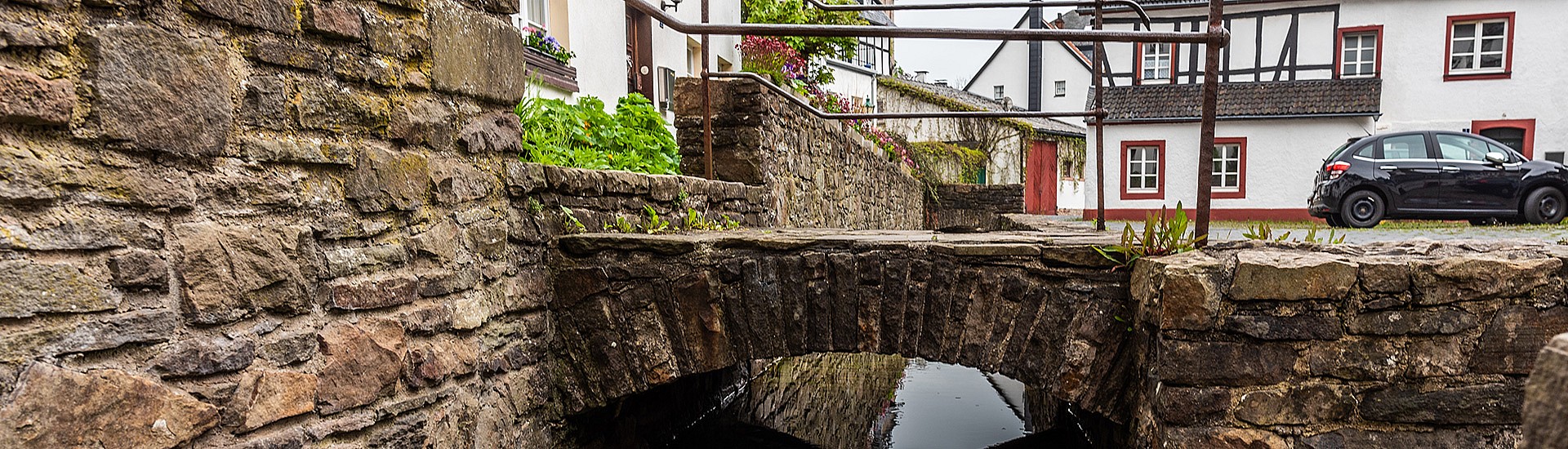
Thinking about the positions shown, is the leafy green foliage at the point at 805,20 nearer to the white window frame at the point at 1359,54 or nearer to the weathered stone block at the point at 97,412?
the weathered stone block at the point at 97,412

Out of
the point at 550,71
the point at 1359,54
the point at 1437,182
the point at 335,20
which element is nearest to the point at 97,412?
the point at 335,20

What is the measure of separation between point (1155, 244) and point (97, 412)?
256 centimetres

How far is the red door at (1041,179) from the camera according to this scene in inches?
875

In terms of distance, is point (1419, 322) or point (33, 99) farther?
point (1419, 322)

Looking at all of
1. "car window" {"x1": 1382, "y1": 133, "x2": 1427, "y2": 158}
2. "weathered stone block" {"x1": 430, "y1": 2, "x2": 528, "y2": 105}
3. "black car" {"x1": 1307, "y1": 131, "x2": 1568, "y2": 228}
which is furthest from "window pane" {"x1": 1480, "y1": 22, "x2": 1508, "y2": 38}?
"weathered stone block" {"x1": 430, "y1": 2, "x2": 528, "y2": 105}

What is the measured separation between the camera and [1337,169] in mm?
8477

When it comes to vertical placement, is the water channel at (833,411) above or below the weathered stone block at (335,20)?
below

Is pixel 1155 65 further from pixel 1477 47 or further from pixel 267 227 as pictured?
pixel 267 227

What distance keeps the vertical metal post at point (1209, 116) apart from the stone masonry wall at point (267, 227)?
6.83 feet

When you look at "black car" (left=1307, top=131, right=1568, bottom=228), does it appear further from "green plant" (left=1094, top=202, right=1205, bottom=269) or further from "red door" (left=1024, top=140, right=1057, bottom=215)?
"red door" (left=1024, top=140, right=1057, bottom=215)

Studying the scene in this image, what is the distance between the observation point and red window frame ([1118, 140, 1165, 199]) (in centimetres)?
1373

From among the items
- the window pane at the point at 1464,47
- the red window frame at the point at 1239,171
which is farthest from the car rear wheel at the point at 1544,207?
the window pane at the point at 1464,47

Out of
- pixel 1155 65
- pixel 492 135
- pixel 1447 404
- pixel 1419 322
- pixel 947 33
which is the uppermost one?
pixel 1155 65

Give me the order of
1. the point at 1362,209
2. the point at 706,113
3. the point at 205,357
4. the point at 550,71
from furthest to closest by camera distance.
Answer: the point at 1362,209
the point at 550,71
the point at 706,113
the point at 205,357
